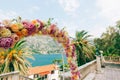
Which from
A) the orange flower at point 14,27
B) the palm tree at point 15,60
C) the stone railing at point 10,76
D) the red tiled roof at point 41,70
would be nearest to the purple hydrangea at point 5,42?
the orange flower at point 14,27

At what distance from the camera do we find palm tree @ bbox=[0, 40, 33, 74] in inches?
689

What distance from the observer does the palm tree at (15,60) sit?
1750 centimetres

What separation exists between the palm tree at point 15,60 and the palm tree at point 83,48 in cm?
1163

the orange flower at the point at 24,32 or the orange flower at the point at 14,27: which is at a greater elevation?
the orange flower at the point at 14,27

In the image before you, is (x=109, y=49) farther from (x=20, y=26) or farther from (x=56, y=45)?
(x=20, y=26)

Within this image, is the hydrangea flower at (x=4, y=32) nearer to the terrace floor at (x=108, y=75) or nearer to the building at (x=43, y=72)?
the terrace floor at (x=108, y=75)

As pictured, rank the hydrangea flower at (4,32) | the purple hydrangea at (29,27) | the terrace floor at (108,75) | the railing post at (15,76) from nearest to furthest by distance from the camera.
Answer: the hydrangea flower at (4,32) < the purple hydrangea at (29,27) < the railing post at (15,76) < the terrace floor at (108,75)

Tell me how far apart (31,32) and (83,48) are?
22.9 m

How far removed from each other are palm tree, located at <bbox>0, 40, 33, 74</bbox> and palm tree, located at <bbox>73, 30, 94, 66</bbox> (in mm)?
11635

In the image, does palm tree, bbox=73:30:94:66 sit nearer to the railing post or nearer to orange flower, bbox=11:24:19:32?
the railing post

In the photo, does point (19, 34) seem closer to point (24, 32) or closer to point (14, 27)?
point (24, 32)

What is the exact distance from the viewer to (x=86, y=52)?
95.9 ft

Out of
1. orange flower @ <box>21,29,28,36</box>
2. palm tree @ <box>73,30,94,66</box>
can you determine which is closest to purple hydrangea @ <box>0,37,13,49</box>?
orange flower @ <box>21,29,28,36</box>

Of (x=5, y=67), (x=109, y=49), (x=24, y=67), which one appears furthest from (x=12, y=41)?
(x=109, y=49)
